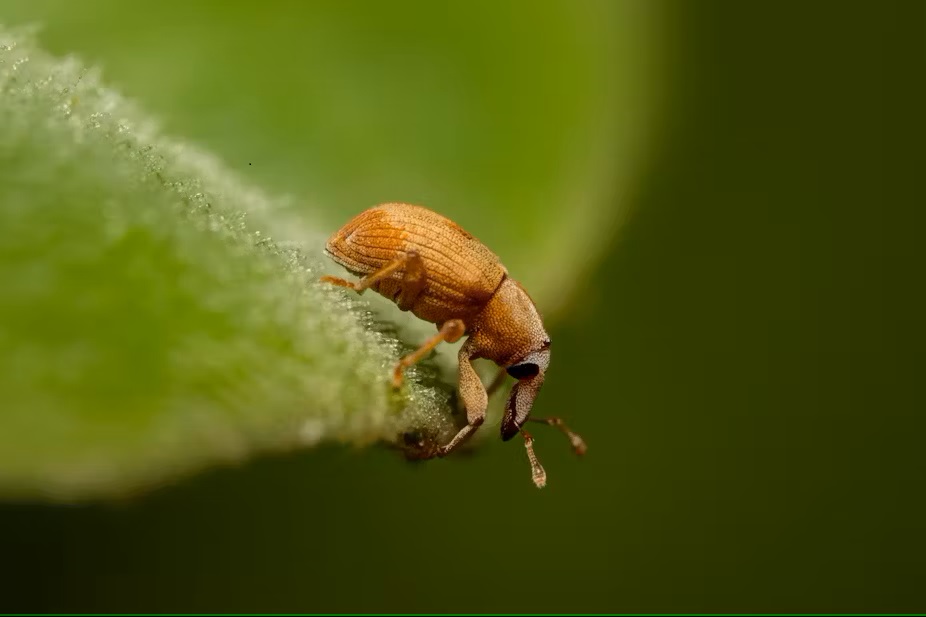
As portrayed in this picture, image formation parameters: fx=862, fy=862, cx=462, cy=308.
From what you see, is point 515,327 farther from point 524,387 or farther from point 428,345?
point 428,345

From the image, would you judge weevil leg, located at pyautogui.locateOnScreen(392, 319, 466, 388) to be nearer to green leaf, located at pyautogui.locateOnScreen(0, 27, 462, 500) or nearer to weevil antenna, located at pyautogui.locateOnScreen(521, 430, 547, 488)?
green leaf, located at pyautogui.locateOnScreen(0, 27, 462, 500)

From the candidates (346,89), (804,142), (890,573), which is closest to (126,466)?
(346,89)

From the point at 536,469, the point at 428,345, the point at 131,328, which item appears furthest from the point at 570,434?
the point at 131,328

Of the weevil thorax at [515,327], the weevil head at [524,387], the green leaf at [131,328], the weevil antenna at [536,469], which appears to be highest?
the green leaf at [131,328]

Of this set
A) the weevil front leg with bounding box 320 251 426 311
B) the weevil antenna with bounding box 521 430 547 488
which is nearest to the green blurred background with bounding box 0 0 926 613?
the weevil antenna with bounding box 521 430 547 488

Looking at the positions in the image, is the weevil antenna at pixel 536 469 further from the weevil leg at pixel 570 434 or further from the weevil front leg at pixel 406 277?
the weevil front leg at pixel 406 277

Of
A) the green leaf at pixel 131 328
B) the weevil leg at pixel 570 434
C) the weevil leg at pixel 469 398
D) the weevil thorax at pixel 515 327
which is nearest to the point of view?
the green leaf at pixel 131 328

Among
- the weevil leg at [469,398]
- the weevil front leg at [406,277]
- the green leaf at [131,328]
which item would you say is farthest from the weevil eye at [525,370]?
the green leaf at [131,328]
